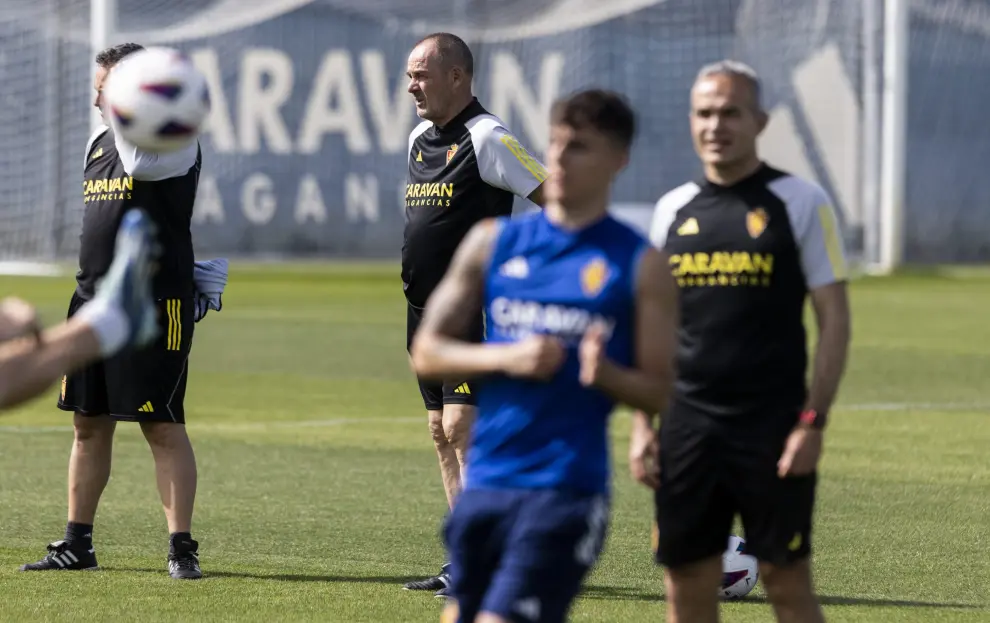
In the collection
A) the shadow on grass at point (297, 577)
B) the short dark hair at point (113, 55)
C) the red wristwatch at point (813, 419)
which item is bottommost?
the shadow on grass at point (297, 577)

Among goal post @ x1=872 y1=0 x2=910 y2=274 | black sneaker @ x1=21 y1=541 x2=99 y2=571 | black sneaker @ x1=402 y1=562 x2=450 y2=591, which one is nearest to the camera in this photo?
black sneaker @ x1=402 y1=562 x2=450 y2=591

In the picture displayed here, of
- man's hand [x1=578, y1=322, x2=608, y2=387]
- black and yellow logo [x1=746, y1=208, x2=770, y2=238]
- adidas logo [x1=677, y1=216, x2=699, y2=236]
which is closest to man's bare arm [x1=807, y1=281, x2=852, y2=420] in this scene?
black and yellow logo [x1=746, y1=208, x2=770, y2=238]

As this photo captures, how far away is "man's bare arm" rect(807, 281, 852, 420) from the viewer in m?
5.65

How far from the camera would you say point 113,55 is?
26.6 feet

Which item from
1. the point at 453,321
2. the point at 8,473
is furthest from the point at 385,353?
the point at 453,321

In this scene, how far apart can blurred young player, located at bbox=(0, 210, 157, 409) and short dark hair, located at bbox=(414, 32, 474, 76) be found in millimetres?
3024

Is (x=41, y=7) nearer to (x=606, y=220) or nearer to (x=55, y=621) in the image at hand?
(x=55, y=621)

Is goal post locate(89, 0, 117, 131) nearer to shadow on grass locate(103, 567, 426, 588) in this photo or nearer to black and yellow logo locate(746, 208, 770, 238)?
shadow on grass locate(103, 567, 426, 588)

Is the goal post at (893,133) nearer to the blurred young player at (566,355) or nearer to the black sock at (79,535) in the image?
the black sock at (79,535)

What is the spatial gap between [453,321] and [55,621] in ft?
9.67

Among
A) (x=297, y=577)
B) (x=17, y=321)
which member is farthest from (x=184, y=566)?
(x=17, y=321)

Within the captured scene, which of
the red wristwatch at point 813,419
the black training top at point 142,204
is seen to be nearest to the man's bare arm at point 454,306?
the red wristwatch at point 813,419

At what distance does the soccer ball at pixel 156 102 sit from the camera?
606 centimetres

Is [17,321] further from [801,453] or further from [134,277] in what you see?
[801,453]
